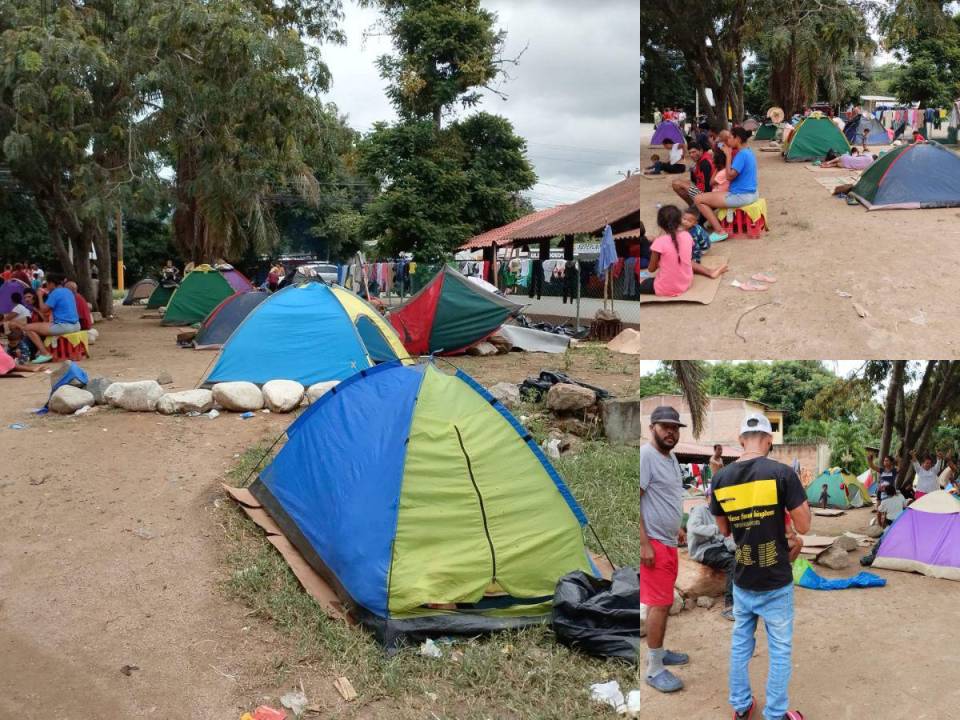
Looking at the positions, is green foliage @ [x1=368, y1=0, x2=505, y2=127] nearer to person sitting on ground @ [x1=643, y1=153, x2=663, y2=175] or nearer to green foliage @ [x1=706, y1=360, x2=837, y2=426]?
person sitting on ground @ [x1=643, y1=153, x2=663, y2=175]

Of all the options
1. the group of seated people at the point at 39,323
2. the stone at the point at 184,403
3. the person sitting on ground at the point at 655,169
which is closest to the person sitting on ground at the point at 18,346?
the group of seated people at the point at 39,323

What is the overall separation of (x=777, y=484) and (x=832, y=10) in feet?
33.7

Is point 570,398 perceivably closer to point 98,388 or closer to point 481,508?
point 481,508

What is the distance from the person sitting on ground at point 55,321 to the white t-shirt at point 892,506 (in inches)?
399

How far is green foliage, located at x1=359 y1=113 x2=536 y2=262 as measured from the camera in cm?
2175

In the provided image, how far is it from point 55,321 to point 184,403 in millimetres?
4912

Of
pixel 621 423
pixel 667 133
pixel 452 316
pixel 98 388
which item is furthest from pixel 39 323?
pixel 667 133

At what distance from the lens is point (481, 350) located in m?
12.7

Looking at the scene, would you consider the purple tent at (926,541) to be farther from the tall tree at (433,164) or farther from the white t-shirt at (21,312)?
the tall tree at (433,164)

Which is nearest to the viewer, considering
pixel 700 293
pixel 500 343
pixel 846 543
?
pixel 700 293

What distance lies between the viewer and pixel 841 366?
429 centimetres

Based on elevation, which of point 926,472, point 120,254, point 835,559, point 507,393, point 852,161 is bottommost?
point 926,472

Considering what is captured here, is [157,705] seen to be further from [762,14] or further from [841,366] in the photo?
[762,14]

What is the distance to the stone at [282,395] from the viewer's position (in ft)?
27.6
